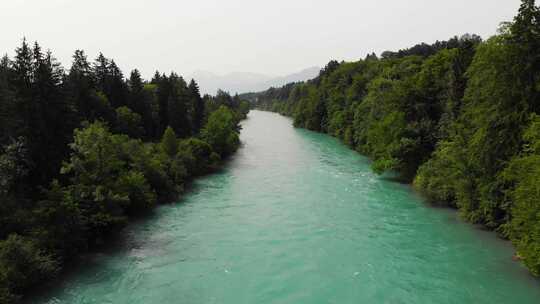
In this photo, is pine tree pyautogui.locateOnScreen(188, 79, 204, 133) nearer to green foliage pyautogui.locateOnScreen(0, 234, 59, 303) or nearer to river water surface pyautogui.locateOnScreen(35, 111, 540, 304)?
river water surface pyautogui.locateOnScreen(35, 111, 540, 304)

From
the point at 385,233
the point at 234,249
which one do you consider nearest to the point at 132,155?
the point at 234,249

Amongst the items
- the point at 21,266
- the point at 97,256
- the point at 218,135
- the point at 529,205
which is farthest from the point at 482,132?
the point at 218,135

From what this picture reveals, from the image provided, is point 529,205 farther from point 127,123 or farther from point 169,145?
point 127,123

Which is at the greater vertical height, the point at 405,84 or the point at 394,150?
the point at 405,84

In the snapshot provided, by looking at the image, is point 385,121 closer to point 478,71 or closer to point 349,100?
point 478,71

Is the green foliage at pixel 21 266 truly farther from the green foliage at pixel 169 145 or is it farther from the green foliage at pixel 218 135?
the green foliage at pixel 218 135
